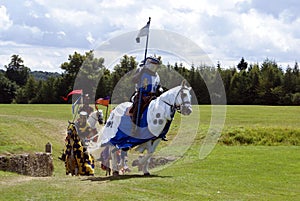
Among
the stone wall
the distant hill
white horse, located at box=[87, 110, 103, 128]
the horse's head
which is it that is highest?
the distant hill

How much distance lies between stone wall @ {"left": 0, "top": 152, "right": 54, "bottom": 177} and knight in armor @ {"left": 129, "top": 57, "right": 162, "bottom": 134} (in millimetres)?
6057

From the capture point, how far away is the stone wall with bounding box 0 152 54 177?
19.4 metres

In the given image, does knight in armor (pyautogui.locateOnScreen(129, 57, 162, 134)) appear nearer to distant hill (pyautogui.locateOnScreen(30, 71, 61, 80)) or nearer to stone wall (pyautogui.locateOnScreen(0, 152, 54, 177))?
stone wall (pyautogui.locateOnScreen(0, 152, 54, 177))

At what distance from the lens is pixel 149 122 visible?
1496 centimetres

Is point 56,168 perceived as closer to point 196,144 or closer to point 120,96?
point 120,96

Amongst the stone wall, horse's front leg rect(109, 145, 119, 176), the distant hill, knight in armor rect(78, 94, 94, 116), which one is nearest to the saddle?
horse's front leg rect(109, 145, 119, 176)

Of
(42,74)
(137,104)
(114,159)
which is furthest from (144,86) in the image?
(42,74)

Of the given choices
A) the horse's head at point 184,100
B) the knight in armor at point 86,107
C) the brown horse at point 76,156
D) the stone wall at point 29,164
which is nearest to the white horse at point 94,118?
the knight in armor at point 86,107

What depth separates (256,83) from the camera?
283 feet

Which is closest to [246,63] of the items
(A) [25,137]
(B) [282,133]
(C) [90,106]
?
(B) [282,133]

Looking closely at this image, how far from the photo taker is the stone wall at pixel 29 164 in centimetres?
1936

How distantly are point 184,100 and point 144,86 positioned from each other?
1244 mm

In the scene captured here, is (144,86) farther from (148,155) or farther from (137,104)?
(148,155)

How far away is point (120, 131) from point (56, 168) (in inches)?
337
